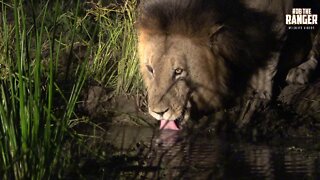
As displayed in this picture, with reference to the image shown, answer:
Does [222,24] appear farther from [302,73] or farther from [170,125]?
[302,73]

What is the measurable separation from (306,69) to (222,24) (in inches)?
49.6

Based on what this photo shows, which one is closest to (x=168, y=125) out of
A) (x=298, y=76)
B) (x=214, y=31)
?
(x=214, y=31)

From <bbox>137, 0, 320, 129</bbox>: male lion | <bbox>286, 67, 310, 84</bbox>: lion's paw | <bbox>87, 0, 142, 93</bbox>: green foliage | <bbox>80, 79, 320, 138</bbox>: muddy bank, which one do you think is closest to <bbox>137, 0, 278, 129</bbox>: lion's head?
<bbox>137, 0, 320, 129</bbox>: male lion

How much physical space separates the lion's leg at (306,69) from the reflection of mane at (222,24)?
16.9 inches

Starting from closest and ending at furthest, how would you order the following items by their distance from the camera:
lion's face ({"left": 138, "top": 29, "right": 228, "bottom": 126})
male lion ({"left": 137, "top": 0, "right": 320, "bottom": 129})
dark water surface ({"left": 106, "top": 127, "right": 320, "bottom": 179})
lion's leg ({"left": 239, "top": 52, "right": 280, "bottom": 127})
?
1. dark water surface ({"left": 106, "top": 127, "right": 320, "bottom": 179})
2. lion's face ({"left": 138, "top": 29, "right": 228, "bottom": 126})
3. male lion ({"left": 137, "top": 0, "right": 320, "bottom": 129})
4. lion's leg ({"left": 239, "top": 52, "right": 280, "bottom": 127})

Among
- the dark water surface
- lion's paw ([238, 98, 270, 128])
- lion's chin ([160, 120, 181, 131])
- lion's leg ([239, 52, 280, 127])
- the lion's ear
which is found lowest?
the dark water surface

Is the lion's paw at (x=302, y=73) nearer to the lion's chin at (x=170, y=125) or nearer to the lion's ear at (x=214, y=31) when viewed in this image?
the lion's ear at (x=214, y=31)

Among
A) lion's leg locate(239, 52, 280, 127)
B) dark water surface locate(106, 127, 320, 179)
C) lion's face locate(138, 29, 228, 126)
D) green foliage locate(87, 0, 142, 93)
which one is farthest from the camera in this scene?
green foliage locate(87, 0, 142, 93)

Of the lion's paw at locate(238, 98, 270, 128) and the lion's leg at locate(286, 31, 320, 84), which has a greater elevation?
the lion's leg at locate(286, 31, 320, 84)

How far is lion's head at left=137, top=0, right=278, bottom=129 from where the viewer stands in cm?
504

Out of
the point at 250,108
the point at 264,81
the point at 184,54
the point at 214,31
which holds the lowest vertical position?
the point at 250,108

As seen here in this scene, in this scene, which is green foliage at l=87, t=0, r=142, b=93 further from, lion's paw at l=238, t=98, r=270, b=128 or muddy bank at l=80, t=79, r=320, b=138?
lion's paw at l=238, t=98, r=270, b=128

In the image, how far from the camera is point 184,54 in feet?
16.9

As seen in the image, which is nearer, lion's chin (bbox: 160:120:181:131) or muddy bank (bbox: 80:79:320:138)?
Answer: muddy bank (bbox: 80:79:320:138)
